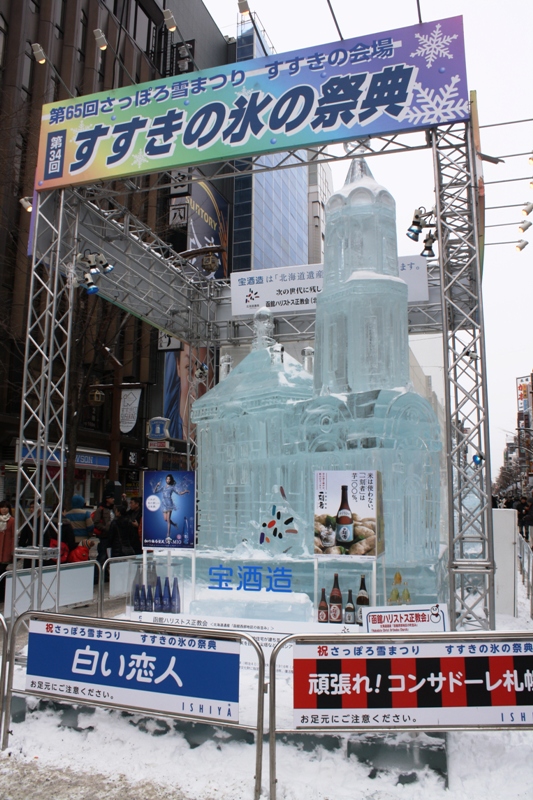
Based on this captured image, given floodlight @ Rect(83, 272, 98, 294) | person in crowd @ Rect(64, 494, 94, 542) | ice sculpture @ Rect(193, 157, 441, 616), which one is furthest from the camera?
person in crowd @ Rect(64, 494, 94, 542)

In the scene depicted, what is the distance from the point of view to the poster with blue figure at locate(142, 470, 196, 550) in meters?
7.64

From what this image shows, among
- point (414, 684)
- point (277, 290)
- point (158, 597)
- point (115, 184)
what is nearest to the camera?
point (414, 684)

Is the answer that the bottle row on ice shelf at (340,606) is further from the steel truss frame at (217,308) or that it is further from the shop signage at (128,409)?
the shop signage at (128,409)

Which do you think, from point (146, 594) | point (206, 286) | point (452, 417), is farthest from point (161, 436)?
point (452, 417)

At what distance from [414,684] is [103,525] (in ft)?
29.2

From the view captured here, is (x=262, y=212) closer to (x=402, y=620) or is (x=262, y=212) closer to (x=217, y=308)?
(x=217, y=308)

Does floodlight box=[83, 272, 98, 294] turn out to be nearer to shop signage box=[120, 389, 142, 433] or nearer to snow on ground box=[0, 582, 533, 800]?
snow on ground box=[0, 582, 533, 800]

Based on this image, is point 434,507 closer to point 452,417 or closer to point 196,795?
point 452,417

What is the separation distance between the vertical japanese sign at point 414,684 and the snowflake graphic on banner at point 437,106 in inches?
211

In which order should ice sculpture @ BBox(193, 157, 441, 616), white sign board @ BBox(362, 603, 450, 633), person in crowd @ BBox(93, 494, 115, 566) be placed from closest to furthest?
white sign board @ BBox(362, 603, 450, 633) < ice sculpture @ BBox(193, 157, 441, 616) < person in crowd @ BBox(93, 494, 115, 566)

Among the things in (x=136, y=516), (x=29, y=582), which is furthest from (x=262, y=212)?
(x=29, y=582)

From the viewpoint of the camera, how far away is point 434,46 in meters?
6.73

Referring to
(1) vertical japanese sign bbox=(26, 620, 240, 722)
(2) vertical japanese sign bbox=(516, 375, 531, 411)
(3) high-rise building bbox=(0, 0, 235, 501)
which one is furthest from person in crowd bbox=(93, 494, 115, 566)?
(2) vertical japanese sign bbox=(516, 375, 531, 411)

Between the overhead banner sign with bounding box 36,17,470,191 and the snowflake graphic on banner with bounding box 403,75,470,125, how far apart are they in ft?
0.04
